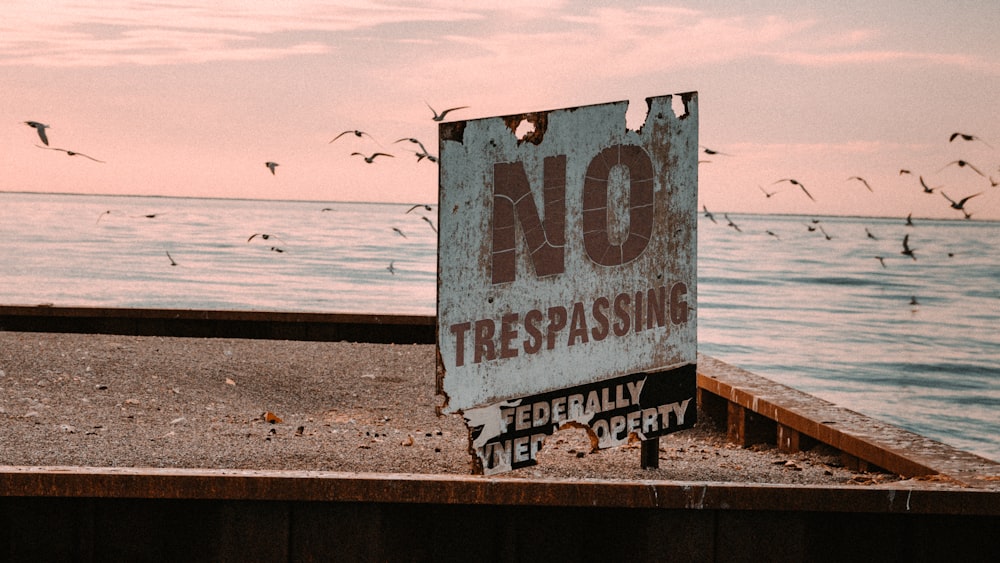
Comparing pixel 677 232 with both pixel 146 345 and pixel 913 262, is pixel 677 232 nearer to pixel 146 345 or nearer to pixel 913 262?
pixel 146 345

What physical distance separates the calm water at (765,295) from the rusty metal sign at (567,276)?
11375 millimetres

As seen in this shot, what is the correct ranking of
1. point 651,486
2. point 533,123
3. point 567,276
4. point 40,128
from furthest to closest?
point 40,128, point 567,276, point 533,123, point 651,486

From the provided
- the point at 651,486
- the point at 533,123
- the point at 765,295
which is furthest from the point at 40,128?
the point at 765,295

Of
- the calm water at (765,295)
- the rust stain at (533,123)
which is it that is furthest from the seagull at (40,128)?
the rust stain at (533,123)

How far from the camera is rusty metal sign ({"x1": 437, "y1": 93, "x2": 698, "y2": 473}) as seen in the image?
5.25 m

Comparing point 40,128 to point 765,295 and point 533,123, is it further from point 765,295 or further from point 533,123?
point 765,295

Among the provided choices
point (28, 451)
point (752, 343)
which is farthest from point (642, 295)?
point (752, 343)

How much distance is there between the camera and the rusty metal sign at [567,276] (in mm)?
5254

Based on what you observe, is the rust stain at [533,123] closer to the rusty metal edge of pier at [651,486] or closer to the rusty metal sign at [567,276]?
the rusty metal sign at [567,276]

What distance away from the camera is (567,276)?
564cm

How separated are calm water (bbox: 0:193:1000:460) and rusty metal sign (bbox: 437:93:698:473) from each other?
11375mm

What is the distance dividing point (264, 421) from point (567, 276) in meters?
3.29

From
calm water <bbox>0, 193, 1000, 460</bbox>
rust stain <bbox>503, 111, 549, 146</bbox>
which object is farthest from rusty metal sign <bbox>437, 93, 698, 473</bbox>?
calm water <bbox>0, 193, 1000, 460</bbox>

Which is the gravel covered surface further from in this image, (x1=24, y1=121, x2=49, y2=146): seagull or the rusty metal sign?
(x1=24, y1=121, x2=49, y2=146): seagull
